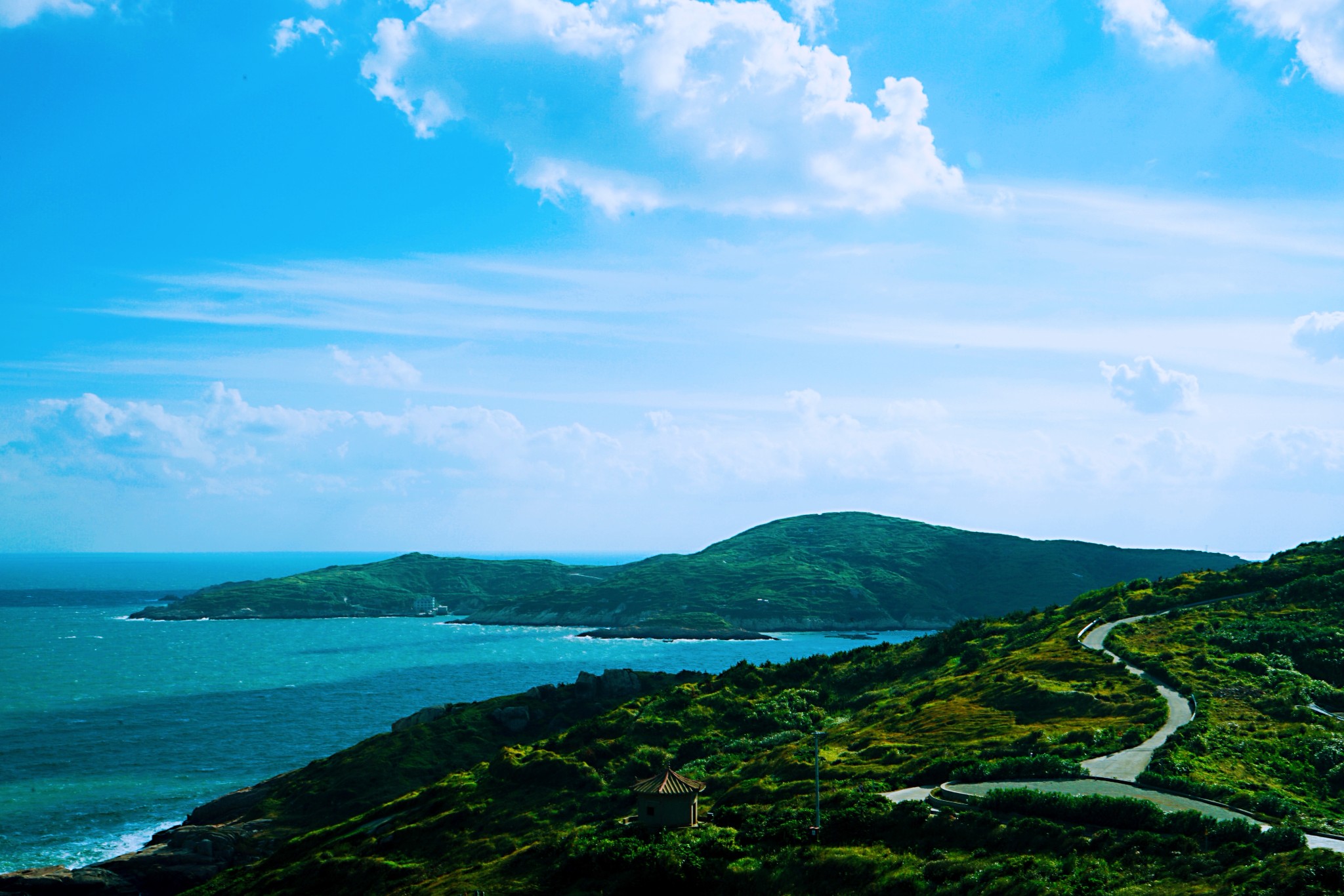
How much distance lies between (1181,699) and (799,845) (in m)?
31.3

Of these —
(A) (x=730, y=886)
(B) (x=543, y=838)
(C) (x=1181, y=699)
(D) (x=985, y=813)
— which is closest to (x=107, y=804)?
(B) (x=543, y=838)

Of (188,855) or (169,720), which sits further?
(169,720)

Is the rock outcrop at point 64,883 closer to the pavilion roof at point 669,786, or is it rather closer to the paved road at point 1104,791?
the pavilion roof at point 669,786

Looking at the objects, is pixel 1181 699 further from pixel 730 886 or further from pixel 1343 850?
pixel 730 886

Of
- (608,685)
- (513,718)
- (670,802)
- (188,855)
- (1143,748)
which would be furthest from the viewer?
(608,685)

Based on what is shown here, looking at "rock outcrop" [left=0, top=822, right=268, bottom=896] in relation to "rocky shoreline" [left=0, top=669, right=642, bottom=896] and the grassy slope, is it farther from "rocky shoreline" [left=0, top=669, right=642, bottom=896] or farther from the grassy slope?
the grassy slope

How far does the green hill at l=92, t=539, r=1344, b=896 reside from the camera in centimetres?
3422

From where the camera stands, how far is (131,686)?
15338cm

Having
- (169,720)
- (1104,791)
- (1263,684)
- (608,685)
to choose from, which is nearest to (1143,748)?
(1104,791)

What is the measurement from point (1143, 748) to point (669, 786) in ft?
82.7

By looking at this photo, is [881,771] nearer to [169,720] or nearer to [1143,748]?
[1143,748]

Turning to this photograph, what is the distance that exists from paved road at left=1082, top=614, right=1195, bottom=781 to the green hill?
0.86 meters

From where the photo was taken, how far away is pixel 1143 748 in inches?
1825

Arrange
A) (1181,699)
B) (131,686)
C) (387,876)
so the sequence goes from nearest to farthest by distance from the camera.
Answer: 1. (387,876)
2. (1181,699)
3. (131,686)
